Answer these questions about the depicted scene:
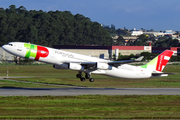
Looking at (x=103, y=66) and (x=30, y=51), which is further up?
(x=30, y=51)

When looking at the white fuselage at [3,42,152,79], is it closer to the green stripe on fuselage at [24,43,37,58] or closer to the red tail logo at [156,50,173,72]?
the green stripe on fuselage at [24,43,37,58]

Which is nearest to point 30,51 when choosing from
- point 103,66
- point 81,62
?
point 81,62

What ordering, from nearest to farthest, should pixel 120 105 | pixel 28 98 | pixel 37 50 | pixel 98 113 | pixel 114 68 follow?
pixel 98 113, pixel 120 105, pixel 28 98, pixel 37 50, pixel 114 68

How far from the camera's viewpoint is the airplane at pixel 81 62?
150 ft

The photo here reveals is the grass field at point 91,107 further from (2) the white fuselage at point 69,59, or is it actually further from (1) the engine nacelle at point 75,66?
(2) the white fuselage at point 69,59

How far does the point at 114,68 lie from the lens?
174ft

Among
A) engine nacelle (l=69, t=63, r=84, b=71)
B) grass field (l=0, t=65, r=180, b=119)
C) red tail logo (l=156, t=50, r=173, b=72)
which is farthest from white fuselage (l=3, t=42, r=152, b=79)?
grass field (l=0, t=65, r=180, b=119)

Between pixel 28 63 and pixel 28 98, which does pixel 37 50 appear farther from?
pixel 28 63

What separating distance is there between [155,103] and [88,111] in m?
9.31

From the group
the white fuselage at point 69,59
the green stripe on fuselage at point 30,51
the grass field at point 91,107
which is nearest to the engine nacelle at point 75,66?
the white fuselage at point 69,59

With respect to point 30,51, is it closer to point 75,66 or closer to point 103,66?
point 75,66

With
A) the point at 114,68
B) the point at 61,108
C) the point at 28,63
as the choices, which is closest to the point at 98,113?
the point at 61,108

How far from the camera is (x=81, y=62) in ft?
161

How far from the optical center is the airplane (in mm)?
45844
